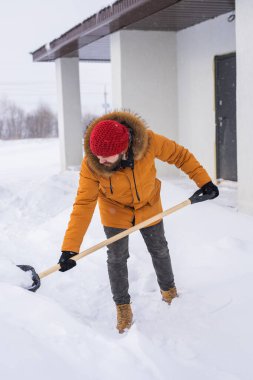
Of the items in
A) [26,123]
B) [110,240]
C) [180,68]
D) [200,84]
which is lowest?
[110,240]

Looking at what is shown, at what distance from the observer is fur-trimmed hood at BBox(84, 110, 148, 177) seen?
2857 millimetres

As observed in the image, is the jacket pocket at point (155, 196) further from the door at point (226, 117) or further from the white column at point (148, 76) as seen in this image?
the white column at point (148, 76)

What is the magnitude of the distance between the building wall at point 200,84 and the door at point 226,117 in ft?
0.30

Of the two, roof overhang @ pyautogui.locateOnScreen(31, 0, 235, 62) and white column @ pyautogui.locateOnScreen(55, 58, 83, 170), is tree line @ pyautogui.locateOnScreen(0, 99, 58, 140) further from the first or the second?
roof overhang @ pyautogui.locateOnScreen(31, 0, 235, 62)

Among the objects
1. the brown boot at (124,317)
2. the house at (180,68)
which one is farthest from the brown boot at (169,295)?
the house at (180,68)

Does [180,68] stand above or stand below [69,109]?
above

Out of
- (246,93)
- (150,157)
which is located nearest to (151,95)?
(246,93)

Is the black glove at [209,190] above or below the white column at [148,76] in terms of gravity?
below

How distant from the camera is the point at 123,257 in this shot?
3250 millimetres

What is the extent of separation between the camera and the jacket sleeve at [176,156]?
306cm

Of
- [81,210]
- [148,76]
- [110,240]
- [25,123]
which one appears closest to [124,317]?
[110,240]

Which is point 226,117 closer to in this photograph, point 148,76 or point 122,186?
point 148,76

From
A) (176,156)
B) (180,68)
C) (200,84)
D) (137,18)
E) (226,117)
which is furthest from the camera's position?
(180,68)

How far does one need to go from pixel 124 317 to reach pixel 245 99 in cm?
340
